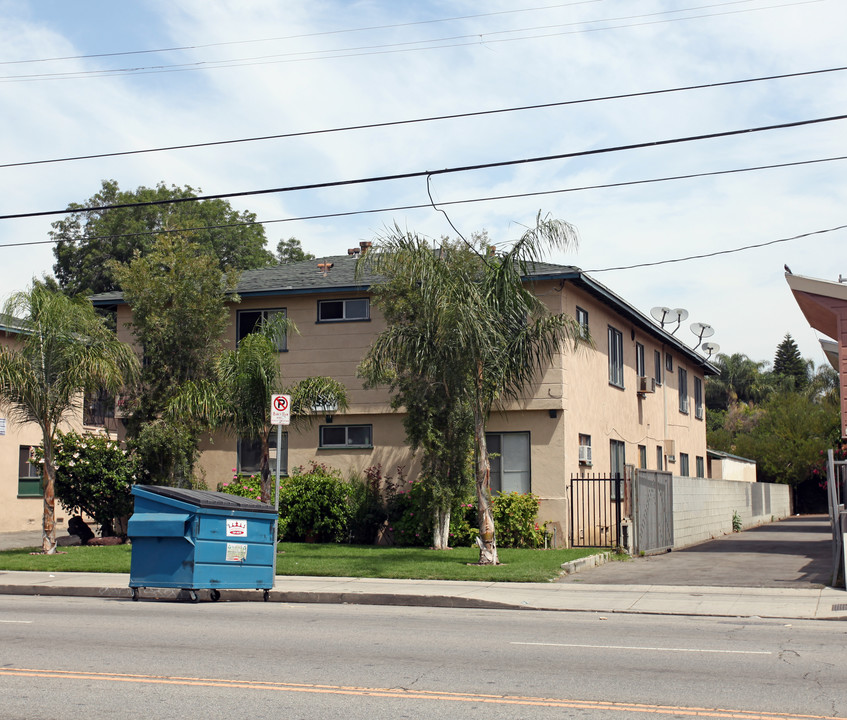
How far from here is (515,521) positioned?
69.7 feet

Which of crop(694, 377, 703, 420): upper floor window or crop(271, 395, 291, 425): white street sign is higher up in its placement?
crop(694, 377, 703, 420): upper floor window

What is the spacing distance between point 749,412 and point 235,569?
56.4 metres

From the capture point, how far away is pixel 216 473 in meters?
24.8

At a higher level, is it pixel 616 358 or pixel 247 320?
pixel 247 320

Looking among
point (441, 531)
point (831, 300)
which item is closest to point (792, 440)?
point (831, 300)

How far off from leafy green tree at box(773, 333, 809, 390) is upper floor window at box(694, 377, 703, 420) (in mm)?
45765

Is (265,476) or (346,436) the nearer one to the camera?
(265,476)

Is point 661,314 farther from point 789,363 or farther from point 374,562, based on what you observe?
point 789,363

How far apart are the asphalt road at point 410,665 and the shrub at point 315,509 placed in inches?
380

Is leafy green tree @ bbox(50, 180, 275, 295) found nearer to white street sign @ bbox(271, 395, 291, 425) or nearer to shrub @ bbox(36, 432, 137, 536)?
shrub @ bbox(36, 432, 137, 536)

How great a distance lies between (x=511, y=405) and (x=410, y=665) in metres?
14.0

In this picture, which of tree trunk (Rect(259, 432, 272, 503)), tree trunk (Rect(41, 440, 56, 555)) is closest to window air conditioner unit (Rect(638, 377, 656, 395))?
tree trunk (Rect(259, 432, 272, 503))

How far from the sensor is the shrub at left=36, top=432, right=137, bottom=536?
21.6 m

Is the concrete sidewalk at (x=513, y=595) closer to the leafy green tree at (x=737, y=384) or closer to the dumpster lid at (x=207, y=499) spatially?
the dumpster lid at (x=207, y=499)
